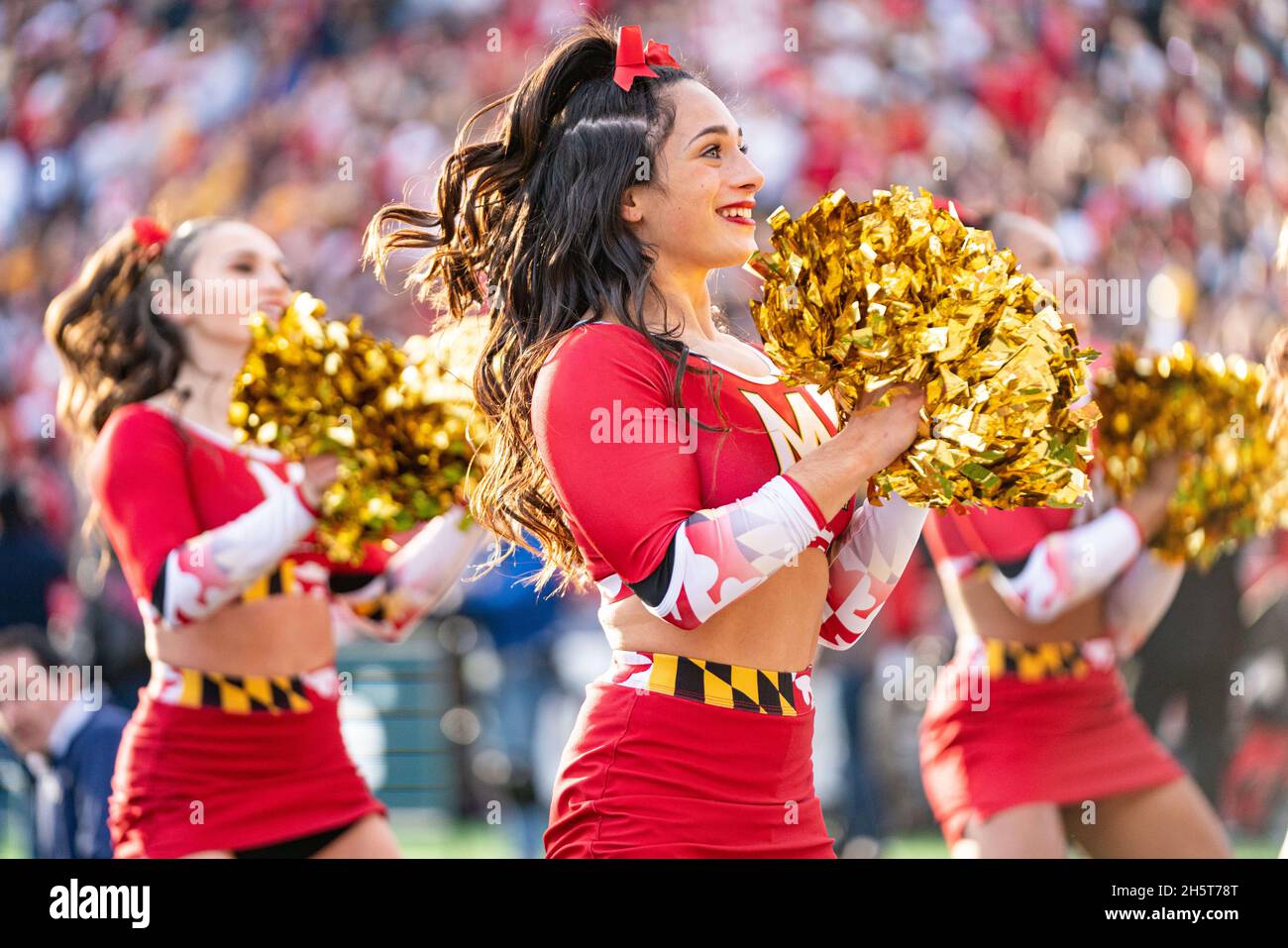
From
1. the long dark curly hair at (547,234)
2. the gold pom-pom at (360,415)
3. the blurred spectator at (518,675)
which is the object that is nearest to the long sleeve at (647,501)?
the long dark curly hair at (547,234)

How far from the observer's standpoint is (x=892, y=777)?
583cm

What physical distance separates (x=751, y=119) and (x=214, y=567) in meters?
4.22

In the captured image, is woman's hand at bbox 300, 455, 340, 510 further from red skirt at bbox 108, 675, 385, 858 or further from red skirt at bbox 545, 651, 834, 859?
red skirt at bbox 545, 651, 834, 859

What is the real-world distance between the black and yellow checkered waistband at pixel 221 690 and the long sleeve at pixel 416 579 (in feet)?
1.06

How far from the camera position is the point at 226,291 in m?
3.67

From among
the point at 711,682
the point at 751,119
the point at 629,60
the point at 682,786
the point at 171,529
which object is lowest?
the point at 682,786

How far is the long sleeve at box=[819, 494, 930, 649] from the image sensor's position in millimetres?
2170

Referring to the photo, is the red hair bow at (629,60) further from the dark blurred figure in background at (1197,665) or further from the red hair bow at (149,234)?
the dark blurred figure in background at (1197,665)

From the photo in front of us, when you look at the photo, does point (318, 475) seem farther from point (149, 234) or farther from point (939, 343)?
point (939, 343)

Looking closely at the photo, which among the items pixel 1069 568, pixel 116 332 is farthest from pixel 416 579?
pixel 1069 568

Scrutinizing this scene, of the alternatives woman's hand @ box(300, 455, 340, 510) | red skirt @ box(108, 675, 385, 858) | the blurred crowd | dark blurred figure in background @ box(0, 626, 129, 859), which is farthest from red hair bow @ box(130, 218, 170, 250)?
the blurred crowd

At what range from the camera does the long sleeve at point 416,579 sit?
3.56 metres
